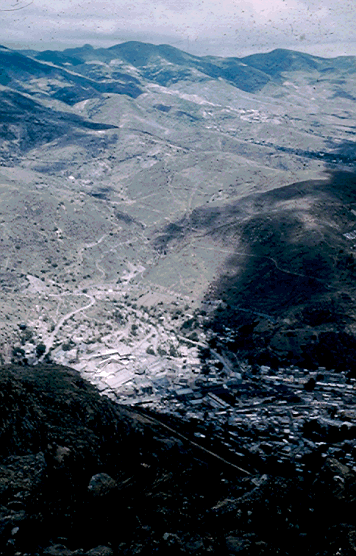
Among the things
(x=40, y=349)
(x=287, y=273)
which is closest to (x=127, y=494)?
(x=40, y=349)

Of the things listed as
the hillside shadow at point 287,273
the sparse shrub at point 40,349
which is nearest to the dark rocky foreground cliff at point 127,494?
the hillside shadow at point 287,273

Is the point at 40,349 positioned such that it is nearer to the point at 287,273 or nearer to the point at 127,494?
the point at 287,273

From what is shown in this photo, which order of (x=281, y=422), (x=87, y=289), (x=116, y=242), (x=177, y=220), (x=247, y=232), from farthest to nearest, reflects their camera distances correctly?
(x=177, y=220), (x=116, y=242), (x=247, y=232), (x=87, y=289), (x=281, y=422)

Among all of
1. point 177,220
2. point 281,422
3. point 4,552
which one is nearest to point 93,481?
point 4,552

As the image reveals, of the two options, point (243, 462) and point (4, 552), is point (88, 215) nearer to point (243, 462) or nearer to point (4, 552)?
point (243, 462)

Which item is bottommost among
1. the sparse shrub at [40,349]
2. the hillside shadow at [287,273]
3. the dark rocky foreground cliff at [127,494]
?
the sparse shrub at [40,349]

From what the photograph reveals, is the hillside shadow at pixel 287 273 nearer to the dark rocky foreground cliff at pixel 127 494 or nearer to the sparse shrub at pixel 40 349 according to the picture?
the sparse shrub at pixel 40 349

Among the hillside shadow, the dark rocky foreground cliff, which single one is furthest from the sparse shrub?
the dark rocky foreground cliff

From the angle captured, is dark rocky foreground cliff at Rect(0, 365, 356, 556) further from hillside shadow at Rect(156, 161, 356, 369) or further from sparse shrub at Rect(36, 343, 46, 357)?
sparse shrub at Rect(36, 343, 46, 357)
